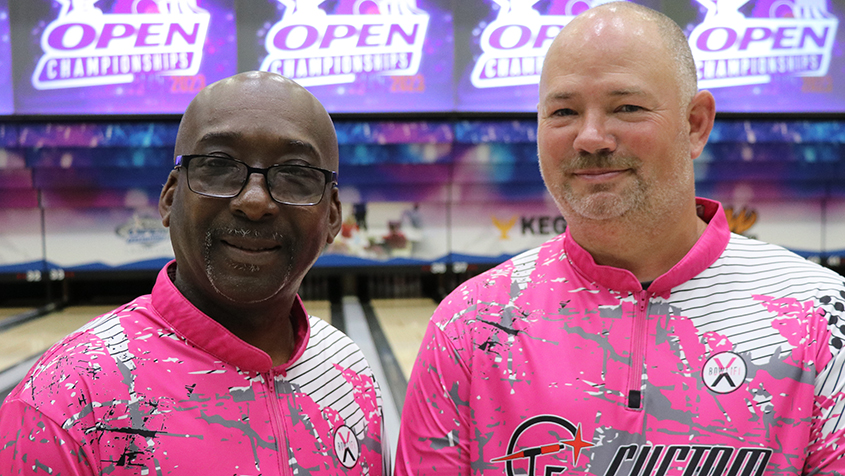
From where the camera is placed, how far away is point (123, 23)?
4852 millimetres

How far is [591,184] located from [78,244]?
5.15 meters

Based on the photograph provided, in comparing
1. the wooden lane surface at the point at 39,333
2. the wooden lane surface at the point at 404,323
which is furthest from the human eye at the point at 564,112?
the wooden lane surface at the point at 39,333

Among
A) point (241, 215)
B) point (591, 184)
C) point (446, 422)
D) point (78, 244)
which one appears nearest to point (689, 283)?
point (591, 184)

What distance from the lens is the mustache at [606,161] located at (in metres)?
1.10

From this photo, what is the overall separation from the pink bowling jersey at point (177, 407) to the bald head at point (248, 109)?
0.92 ft

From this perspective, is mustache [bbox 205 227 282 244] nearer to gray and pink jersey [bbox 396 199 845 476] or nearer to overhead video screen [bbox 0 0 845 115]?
gray and pink jersey [bbox 396 199 845 476]

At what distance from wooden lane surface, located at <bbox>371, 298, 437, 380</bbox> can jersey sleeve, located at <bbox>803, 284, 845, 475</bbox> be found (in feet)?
8.46

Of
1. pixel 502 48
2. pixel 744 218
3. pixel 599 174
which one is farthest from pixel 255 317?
pixel 744 218

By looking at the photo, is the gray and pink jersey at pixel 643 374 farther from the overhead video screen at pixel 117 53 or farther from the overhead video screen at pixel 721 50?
the overhead video screen at pixel 117 53

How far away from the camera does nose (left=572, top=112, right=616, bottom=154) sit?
108 centimetres

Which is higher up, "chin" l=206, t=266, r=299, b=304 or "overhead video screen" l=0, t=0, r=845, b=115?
"overhead video screen" l=0, t=0, r=845, b=115

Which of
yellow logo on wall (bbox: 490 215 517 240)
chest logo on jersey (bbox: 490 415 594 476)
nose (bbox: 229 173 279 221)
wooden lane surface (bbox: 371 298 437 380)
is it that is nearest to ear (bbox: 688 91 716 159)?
chest logo on jersey (bbox: 490 415 594 476)

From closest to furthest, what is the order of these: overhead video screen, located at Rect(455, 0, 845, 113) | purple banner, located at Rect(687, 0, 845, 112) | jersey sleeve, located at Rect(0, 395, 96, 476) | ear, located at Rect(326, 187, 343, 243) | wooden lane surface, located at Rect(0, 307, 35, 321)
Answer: jersey sleeve, located at Rect(0, 395, 96, 476)
ear, located at Rect(326, 187, 343, 243)
wooden lane surface, located at Rect(0, 307, 35, 321)
overhead video screen, located at Rect(455, 0, 845, 113)
purple banner, located at Rect(687, 0, 845, 112)

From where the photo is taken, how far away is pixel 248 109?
1036mm
